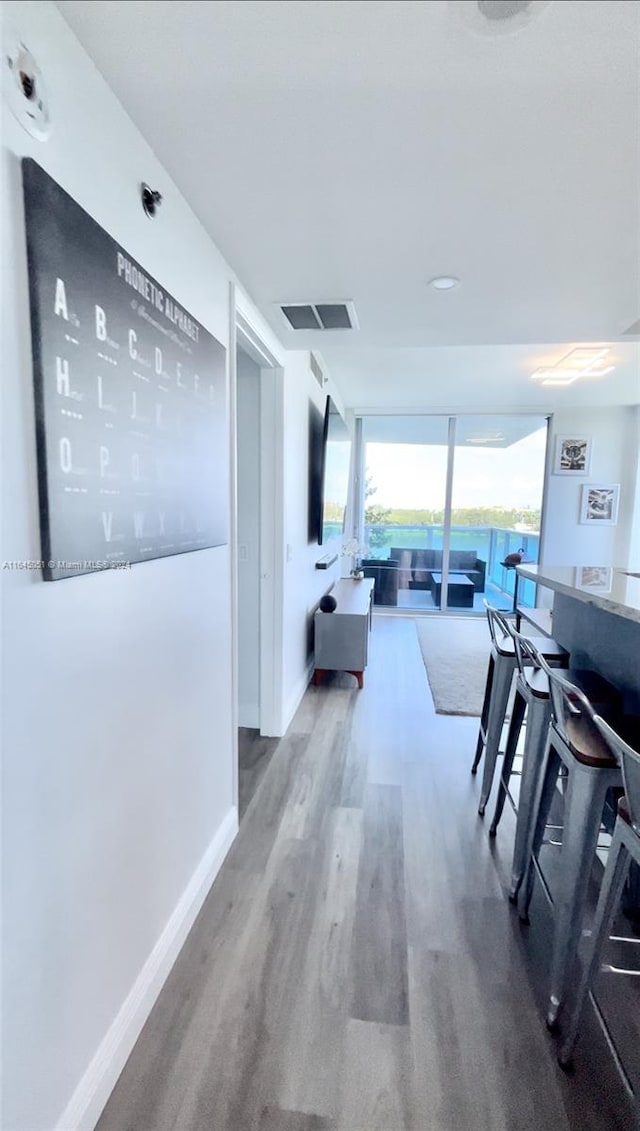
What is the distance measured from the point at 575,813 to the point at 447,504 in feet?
17.0

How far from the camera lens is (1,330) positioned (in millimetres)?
754

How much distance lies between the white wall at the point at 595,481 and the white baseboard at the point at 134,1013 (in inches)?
219

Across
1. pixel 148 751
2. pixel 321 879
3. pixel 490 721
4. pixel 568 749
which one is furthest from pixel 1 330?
pixel 490 721

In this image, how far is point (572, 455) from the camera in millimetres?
5793

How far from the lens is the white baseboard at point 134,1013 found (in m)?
1.02

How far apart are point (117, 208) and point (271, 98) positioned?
0.41m

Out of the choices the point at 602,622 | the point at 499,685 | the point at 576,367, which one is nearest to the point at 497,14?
the point at 602,622

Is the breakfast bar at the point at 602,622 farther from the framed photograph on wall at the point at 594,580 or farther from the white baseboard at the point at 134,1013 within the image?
the white baseboard at the point at 134,1013

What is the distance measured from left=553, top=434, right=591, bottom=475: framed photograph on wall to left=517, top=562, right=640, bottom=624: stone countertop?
389 centimetres

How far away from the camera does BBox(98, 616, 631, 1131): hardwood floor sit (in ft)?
3.67

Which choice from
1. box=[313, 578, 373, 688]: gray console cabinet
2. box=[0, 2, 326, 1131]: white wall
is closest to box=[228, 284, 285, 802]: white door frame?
box=[313, 578, 373, 688]: gray console cabinet

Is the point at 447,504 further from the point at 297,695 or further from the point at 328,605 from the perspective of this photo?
the point at 297,695

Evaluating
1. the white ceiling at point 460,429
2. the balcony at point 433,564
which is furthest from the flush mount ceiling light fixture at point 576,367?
the balcony at point 433,564

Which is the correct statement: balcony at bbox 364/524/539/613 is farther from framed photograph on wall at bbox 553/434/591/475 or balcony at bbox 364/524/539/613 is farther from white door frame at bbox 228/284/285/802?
white door frame at bbox 228/284/285/802
